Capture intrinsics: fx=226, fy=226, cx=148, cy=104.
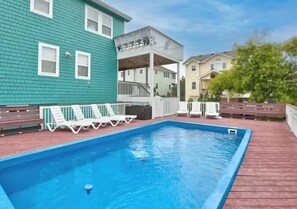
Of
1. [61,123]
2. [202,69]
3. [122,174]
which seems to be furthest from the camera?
[202,69]

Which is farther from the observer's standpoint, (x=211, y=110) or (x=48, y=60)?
(x=211, y=110)

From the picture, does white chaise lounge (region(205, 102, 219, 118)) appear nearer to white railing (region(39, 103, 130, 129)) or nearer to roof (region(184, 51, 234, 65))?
white railing (region(39, 103, 130, 129))

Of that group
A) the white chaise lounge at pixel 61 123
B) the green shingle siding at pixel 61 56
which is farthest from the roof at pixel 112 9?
the white chaise lounge at pixel 61 123

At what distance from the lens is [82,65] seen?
1119cm

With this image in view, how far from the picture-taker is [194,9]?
15.9m

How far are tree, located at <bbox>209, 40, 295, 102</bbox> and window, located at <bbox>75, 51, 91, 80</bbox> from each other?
1240 centimetres

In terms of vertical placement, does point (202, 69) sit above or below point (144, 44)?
above

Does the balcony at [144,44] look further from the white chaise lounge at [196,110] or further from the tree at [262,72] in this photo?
the tree at [262,72]

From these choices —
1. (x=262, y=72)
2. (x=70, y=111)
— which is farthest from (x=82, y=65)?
(x=262, y=72)

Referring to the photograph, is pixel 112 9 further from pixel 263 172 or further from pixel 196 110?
pixel 263 172

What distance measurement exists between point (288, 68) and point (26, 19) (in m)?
17.8

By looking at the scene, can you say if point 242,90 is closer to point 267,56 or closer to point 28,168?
point 267,56

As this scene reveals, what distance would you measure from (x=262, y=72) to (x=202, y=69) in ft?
54.8

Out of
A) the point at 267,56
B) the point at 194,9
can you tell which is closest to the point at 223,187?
the point at 194,9
